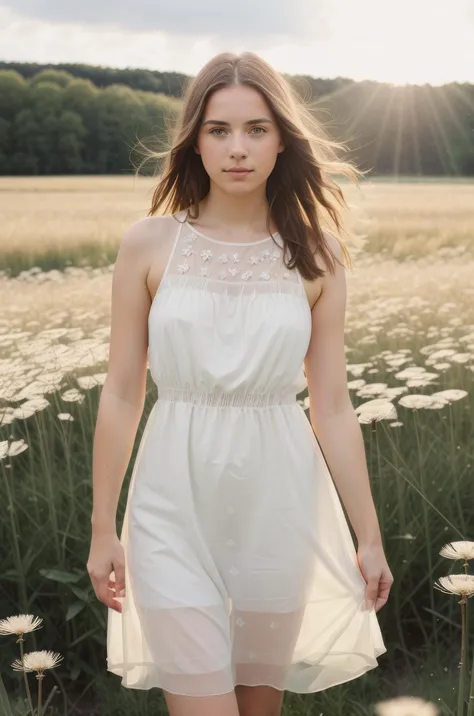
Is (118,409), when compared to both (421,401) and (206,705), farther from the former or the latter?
(421,401)

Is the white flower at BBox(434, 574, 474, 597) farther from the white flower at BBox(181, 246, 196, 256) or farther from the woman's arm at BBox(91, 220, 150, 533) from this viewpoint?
the white flower at BBox(181, 246, 196, 256)

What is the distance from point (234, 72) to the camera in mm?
1595

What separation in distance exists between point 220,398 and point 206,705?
457 millimetres

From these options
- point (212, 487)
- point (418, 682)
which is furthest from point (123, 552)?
point (418, 682)

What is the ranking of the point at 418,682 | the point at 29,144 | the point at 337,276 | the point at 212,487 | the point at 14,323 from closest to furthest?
the point at 212,487 → the point at 337,276 → the point at 418,682 → the point at 14,323 → the point at 29,144

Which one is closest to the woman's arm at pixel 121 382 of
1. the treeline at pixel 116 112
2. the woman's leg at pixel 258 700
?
the woman's leg at pixel 258 700

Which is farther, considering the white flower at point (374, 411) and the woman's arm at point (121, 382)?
the white flower at point (374, 411)

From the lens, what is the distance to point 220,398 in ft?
5.21

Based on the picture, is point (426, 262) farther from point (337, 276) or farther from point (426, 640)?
point (337, 276)

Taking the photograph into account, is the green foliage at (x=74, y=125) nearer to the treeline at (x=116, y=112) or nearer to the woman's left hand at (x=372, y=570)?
the treeline at (x=116, y=112)

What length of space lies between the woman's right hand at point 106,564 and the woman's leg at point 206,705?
7.3 inches

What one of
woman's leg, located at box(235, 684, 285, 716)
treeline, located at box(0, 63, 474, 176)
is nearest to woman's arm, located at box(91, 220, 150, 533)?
woman's leg, located at box(235, 684, 285, 716)

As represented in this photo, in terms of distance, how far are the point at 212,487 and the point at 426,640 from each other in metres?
1.16

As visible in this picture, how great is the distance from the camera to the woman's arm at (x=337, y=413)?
163cm
